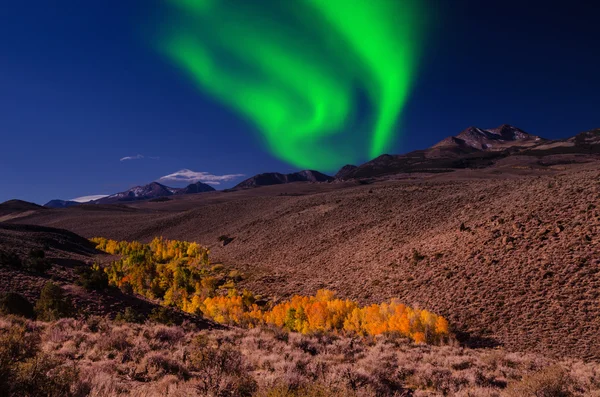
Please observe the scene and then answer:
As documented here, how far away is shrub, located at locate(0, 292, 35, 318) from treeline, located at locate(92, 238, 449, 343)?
1279cm

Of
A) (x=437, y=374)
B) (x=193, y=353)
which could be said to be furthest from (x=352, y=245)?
(x=193, y=353)

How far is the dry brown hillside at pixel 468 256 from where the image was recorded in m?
24.7

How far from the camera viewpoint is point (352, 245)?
55.9m

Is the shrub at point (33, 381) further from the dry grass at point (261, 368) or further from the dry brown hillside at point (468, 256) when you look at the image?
the dry brown hillside at point (468, 256)

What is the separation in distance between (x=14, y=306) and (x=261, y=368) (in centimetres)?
1478

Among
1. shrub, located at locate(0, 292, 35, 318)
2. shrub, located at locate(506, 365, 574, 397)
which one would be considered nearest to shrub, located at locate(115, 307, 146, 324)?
shrub, located at locate(0, 292, 35, 318)

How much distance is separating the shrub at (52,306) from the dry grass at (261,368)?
210 cm

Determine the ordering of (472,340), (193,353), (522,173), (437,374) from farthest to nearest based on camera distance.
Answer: (522,173), (472,340), (437,374), (193,353)

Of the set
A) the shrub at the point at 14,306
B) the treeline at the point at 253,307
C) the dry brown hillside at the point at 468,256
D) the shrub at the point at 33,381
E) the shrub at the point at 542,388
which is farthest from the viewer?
the treeline at the point at 253,307

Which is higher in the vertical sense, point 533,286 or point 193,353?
point 193,353

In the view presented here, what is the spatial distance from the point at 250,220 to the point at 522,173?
156 meters

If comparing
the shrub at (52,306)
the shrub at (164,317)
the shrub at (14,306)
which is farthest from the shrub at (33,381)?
the shrub at (14,306)

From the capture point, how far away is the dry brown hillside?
24.7 m

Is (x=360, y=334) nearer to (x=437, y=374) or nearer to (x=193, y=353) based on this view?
(x=437, y=374)
